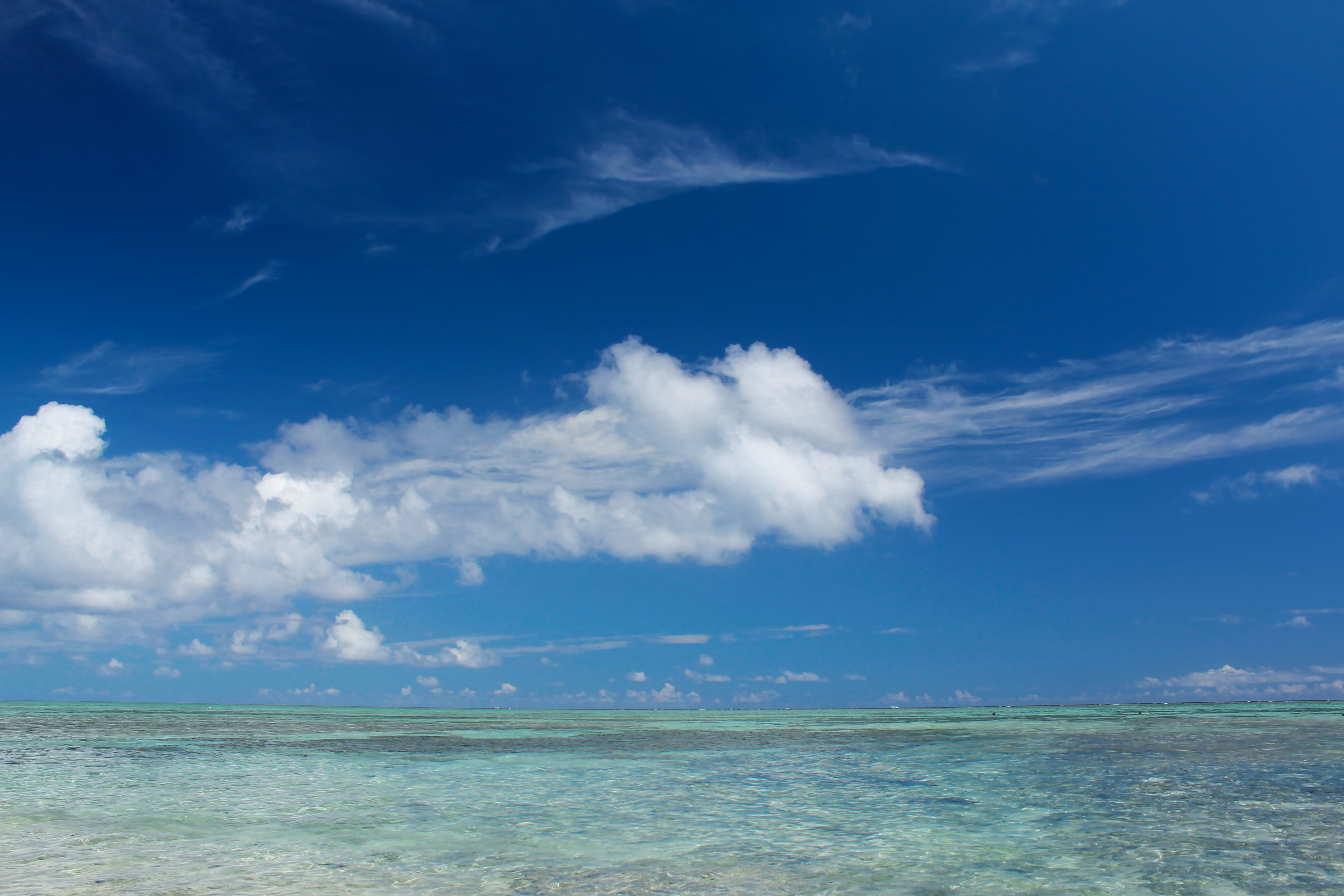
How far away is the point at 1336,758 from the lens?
86.4 feet

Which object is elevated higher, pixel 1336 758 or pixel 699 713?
pixel 1336 758

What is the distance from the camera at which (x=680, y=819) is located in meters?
16.0

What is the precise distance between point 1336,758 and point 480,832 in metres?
28.0

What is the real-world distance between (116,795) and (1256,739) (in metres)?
44.0

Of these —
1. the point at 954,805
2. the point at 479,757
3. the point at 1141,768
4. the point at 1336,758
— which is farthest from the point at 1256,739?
the point at 479,757

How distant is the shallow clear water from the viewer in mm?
11133

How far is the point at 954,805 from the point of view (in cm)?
1741

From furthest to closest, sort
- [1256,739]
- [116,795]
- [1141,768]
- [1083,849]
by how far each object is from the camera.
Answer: [1256,739], [1141,768], [116,795], [1083,849]

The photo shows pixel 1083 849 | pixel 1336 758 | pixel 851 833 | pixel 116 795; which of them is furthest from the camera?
pixel 1336 758

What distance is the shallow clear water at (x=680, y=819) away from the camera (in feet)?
36.5

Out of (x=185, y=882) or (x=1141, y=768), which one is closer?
(x=185, y=882)

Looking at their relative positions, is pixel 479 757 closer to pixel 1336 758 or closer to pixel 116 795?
pixel 116 795

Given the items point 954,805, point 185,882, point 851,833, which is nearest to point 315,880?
point 185,882

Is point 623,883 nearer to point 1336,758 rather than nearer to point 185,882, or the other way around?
point 185,882
